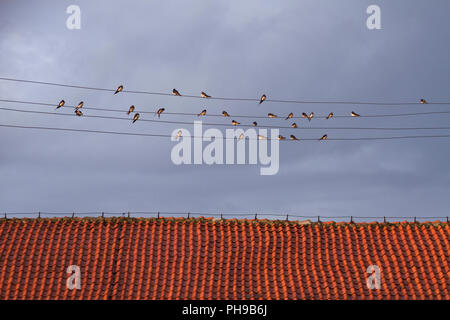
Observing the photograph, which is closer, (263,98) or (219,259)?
(219,259)

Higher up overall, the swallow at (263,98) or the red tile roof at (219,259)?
the swallow at (263,98)

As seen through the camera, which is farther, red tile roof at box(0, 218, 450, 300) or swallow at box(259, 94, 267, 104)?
swallow at box(259, 94, 267, 104)

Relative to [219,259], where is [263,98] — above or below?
above

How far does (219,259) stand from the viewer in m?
Result: 18.2

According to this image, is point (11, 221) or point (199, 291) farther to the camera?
point (11, 221)

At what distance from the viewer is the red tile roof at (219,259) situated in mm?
16922

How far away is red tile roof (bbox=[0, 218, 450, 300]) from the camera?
16.9 meters

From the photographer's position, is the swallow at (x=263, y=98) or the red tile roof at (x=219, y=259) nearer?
the red tile roof at (x=219, y=259)
